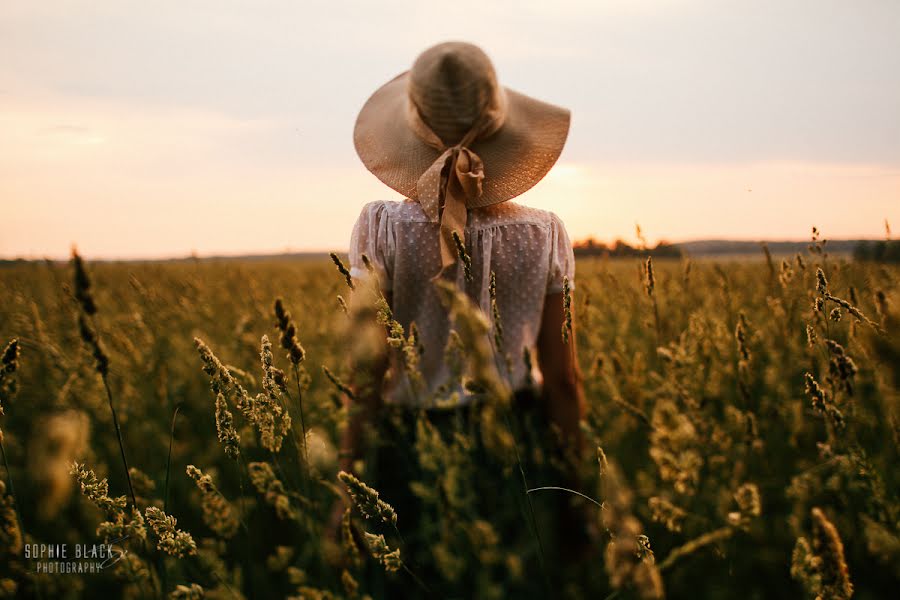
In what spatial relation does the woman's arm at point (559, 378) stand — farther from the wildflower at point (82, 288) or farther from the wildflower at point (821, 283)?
the wildflower at point (82, 288)

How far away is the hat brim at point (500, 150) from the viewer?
64.1 inches

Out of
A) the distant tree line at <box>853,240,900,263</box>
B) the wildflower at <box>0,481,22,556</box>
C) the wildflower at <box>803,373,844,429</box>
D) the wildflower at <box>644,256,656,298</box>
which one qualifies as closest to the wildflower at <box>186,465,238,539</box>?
the wildflower at <box>0,481,22,556</box>

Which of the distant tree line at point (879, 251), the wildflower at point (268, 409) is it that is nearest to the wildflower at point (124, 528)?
the wildflower at point (268, 409)

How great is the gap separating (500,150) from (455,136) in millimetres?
145

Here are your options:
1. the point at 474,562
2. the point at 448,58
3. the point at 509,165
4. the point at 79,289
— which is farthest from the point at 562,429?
the point at 79,289

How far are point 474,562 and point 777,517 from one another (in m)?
1.02

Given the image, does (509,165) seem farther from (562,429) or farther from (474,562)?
(474,562)

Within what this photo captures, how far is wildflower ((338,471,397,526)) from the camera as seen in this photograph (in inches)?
34.1

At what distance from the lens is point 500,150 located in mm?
1639

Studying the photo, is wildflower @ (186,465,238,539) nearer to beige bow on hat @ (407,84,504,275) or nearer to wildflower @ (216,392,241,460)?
wildflower @ (216,392,241,460)

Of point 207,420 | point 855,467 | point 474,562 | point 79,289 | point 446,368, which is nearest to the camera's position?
point 79,289

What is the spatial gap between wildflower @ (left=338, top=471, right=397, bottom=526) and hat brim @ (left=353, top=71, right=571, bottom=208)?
94 centimetres

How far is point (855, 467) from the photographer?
124 centimetres

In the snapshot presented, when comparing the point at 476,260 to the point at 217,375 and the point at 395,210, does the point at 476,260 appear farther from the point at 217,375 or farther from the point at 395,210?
the point at 217,375
